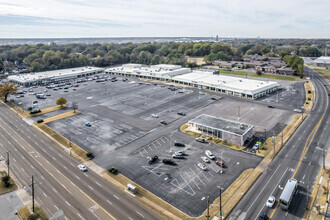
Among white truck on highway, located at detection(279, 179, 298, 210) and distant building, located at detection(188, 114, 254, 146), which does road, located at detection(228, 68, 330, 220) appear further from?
distant building, located at detection(188, 114, 254, 146)

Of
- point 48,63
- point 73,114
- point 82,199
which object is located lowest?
point 82,199

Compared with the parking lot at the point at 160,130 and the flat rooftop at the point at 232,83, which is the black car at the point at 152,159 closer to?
the parking lot at the point at 160,130

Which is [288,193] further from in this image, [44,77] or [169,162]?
[44,77]

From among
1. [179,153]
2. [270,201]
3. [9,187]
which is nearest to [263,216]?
[270,201]

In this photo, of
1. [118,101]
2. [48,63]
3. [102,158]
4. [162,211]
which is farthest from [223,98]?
[48,63]

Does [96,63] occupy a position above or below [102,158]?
above

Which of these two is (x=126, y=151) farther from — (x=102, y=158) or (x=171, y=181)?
(x=171, y=181)

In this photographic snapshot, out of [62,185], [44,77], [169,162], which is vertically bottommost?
[62,185]
